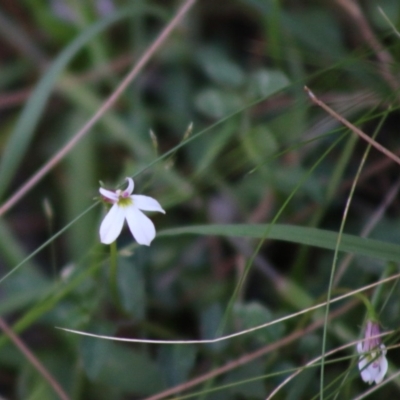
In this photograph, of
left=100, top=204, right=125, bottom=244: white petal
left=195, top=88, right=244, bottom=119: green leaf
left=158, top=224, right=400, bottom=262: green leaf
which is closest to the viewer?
left=100, top=204, right=125, bottom=244: white petal

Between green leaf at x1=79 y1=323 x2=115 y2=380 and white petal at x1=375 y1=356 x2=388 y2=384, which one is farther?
green leaf at x1=79 y1=323 x2=115 y2=380

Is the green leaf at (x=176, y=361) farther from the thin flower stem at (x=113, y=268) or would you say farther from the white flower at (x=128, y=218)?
the white flower at (x=128, y=218)

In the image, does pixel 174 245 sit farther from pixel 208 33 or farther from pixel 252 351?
pixel 208 33

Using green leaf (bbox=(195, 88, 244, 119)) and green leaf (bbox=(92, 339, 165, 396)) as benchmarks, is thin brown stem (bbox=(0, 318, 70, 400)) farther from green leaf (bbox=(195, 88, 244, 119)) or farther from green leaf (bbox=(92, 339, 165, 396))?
green leaf (bbox=(195, 88, 244, 119))

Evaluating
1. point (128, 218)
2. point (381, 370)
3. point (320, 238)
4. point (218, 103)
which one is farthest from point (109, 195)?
point (218, 103)

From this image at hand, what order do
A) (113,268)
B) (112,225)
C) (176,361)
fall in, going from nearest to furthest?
(112,225) < (113,268) < (176,361)

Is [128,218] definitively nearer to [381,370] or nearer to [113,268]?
[113,268]

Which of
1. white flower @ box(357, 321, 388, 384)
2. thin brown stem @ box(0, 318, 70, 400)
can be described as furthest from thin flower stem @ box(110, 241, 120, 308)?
white flower @ box(357, 321, 388, 384)
